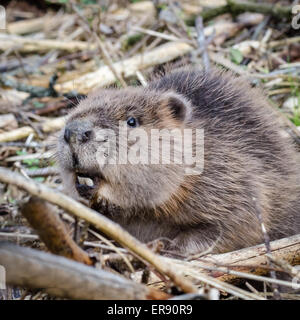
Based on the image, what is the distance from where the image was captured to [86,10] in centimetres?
873

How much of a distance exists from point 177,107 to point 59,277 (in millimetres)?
2066

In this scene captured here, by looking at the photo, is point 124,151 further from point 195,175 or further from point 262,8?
point 262,8

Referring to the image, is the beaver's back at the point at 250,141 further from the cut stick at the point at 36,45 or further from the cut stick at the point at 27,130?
the cut stick at the point at 36,45

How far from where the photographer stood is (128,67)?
6.67 metres

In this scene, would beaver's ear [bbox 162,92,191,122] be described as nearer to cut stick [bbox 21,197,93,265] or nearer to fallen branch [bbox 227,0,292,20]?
cut stick [bbox 21,197,93,265]

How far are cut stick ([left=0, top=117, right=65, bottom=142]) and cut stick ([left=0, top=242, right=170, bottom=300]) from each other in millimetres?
3526

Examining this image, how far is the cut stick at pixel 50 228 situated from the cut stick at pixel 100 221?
7 centimetres

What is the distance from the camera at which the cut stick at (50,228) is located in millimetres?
2752

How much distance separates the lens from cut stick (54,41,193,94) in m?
6.55
